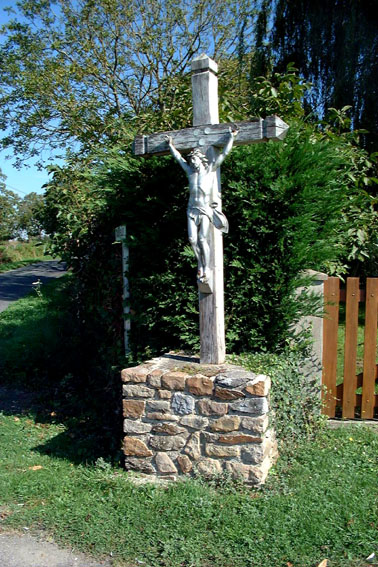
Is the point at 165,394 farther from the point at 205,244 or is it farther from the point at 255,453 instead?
the point at 205,244

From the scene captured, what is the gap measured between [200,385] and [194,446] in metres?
0.45

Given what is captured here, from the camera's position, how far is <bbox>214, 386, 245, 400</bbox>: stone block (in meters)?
3.58

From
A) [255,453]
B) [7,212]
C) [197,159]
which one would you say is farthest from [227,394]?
[7,212]

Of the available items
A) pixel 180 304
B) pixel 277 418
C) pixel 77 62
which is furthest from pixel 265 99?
pixel 77 62

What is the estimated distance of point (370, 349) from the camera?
16.1 ft

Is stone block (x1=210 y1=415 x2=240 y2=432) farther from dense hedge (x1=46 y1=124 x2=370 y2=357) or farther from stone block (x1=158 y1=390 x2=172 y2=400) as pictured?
dense hedge (x1=46 y1=124 x2=370 y2=357)

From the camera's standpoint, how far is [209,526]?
319 centimetres

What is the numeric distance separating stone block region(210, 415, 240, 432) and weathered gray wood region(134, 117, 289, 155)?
1996mm

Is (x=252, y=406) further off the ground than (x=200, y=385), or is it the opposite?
Result: (x=200, y=385)

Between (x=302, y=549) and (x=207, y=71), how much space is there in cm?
337

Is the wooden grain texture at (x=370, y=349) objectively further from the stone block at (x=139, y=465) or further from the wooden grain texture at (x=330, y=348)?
the stone block at (x=139, y=465)

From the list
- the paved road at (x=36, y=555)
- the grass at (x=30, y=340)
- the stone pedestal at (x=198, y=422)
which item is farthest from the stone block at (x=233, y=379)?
the grass at (x=30, y=340)

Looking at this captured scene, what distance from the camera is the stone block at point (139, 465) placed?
12.7 ft

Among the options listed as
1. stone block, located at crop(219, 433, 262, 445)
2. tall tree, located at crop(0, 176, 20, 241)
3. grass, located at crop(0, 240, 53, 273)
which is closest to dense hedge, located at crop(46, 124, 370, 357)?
stone block, located at crop(219, 433, 262, 445)
